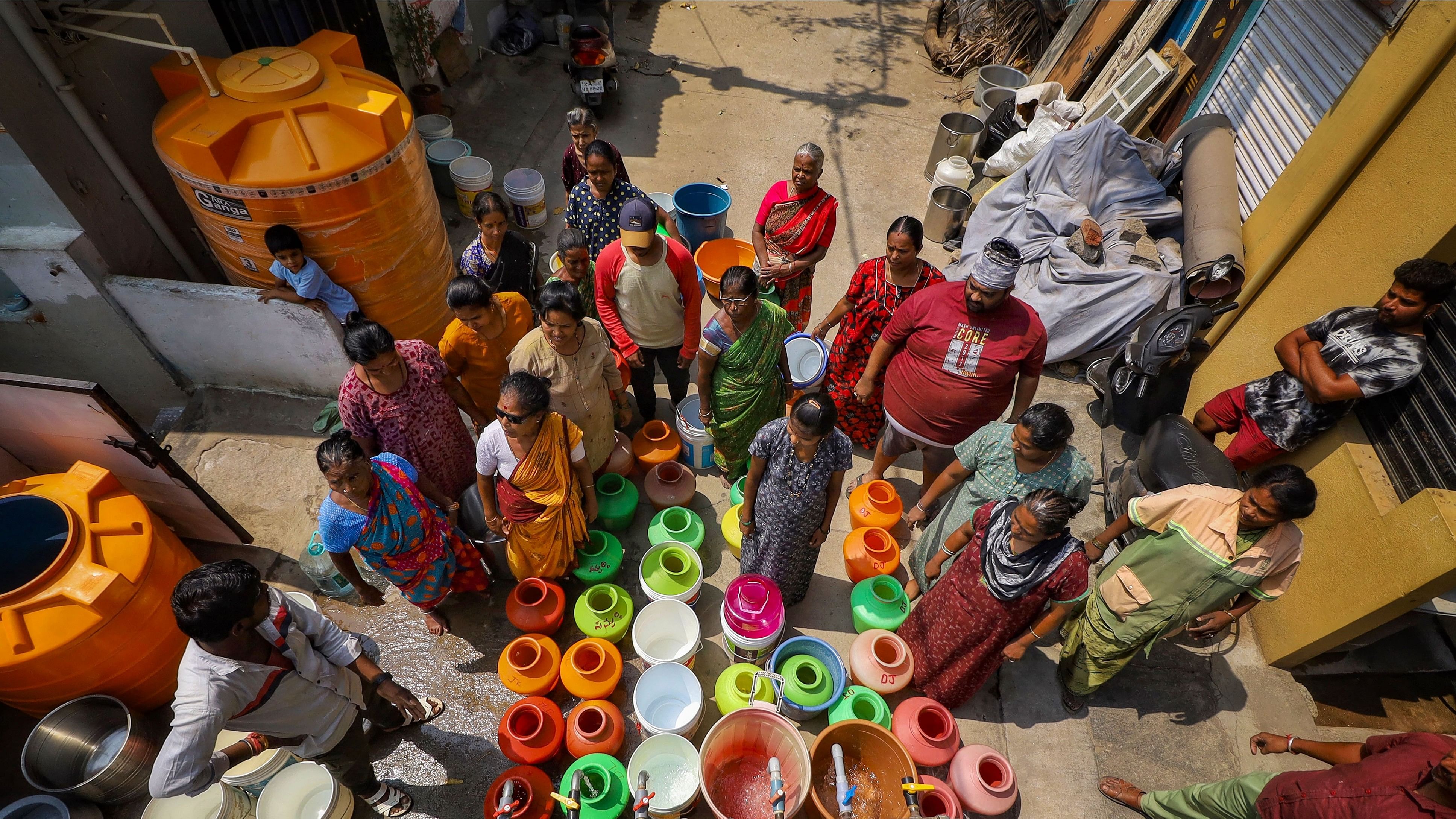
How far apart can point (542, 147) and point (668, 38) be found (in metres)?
3.47

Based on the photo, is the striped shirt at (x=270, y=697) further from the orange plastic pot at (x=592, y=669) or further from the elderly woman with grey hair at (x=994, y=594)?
the elderly woman with grey hair at (x=994, y=594)

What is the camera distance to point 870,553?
372cm

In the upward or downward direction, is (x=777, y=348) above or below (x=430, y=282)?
above

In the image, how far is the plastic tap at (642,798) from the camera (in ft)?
8.22

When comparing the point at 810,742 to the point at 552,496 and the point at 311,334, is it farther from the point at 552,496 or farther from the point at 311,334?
the point at 311,334

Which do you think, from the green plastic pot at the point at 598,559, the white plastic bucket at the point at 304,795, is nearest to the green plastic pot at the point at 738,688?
the green plastic pot at the point at 598,559

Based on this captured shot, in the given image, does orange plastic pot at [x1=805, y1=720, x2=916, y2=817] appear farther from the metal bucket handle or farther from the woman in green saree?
the woman in green saree

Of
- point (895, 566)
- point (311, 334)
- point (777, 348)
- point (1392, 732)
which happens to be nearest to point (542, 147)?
point (311, 334)

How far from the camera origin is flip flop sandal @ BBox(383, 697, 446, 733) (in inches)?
128

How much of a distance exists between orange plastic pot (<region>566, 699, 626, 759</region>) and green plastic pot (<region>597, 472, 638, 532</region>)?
1.12 m

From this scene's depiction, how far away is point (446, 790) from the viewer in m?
3.16

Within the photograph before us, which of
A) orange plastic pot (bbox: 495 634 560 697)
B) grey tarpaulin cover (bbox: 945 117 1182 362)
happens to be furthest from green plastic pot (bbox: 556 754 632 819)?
grey tarpaulin cover (bbox: 945 117 1182 362)

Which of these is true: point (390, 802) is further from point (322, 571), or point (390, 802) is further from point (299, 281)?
point (299, 281)

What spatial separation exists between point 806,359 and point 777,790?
261 cm
